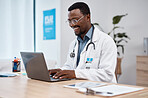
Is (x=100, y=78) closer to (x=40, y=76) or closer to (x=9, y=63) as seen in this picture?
(x=40, y=76)

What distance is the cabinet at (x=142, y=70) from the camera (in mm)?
4410

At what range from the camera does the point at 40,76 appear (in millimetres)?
1772

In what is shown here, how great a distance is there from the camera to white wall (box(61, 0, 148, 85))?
5.11 meters

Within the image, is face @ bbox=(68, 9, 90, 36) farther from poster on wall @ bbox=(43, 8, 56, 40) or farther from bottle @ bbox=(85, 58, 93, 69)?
poster on wall @ bbox=(43, 8, 56, 40)

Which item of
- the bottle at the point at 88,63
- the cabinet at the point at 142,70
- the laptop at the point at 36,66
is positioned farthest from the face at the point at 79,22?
the cabinet at the point at 142,70

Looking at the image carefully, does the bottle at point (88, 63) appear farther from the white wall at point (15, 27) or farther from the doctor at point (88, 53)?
the white wall at point (15, 27)

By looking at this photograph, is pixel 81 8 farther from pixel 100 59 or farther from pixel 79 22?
pixel 100 59

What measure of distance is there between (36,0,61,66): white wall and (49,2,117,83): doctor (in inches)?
102

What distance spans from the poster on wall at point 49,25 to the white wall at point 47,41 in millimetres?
74

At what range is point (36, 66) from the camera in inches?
69.6

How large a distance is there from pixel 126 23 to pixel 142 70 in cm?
141

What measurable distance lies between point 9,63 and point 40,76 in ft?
6.09

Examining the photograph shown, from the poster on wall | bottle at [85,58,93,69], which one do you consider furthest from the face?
the poster on wall

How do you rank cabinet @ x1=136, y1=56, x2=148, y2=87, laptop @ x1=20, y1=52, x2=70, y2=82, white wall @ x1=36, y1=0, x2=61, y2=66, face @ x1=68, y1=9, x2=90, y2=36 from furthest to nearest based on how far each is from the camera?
white wall @ x1=36, y1=0, x2=61, y2=66 → cabinet @ x1=136, y1=56, x2=148, y2=87 → face @ x1=68, y1=9, x2=90, y2=36 → laptop @ x1=20, y1=52, x2=70, y2=82
